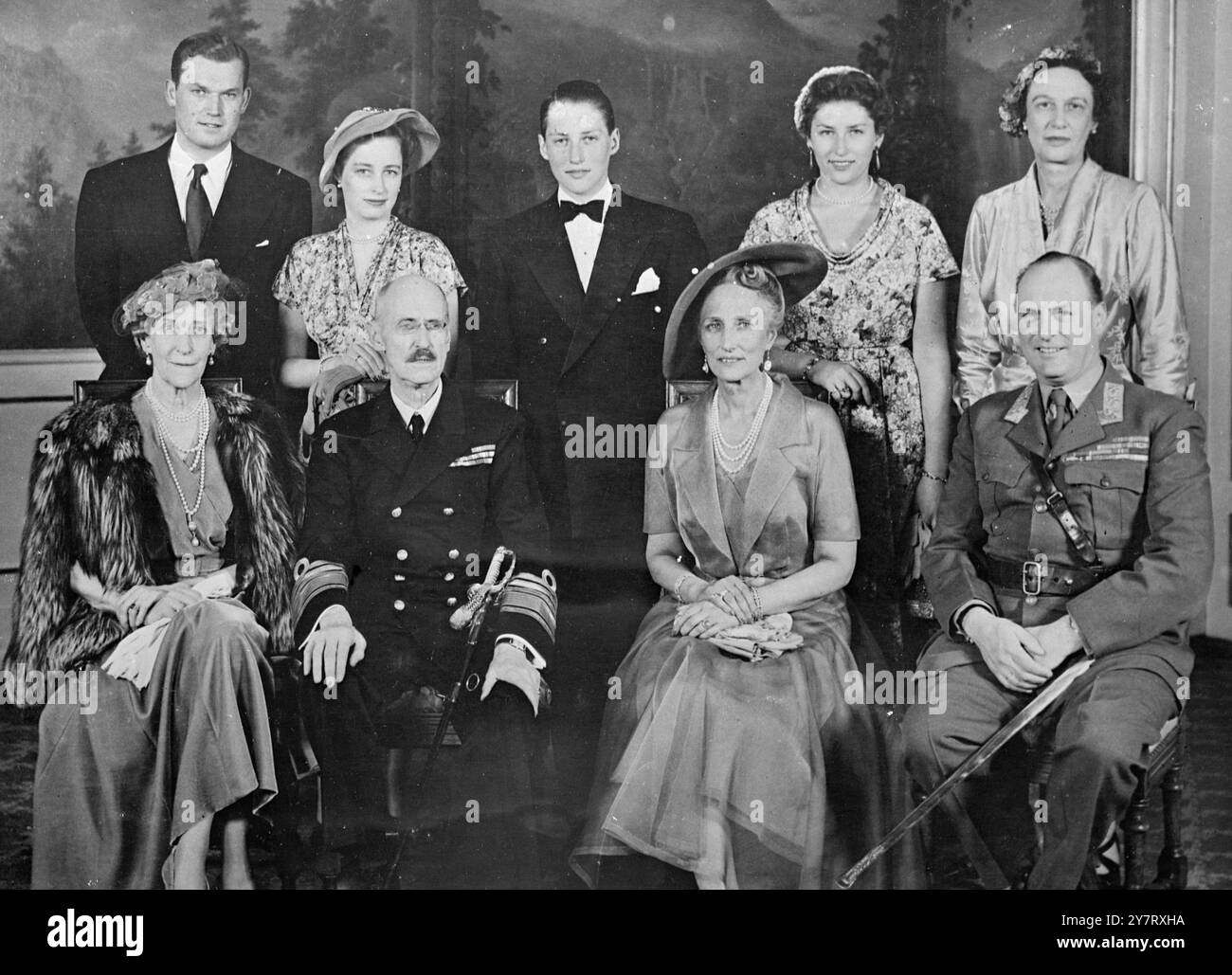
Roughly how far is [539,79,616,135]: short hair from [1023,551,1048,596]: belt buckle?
83.3 inches

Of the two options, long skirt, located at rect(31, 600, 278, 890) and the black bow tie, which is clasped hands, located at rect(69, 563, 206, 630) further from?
the black bow tie

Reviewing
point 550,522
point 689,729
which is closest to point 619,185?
point 550,522

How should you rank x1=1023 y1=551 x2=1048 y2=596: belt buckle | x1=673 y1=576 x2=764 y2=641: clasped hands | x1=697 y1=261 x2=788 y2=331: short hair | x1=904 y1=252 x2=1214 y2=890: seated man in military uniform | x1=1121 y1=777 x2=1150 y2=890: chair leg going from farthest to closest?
x1=697 y1=261 x2=788 y2=331: short hair, x1=673 y1=576 x2=764 y2=641: clasped hands, x1=1023 y1=551 x2=1048 y2=596: belt buckle, x1=904 y1=252 x2=1214 y2=890: seated man in military uniform, x1=1121 y1=777 x2=1150 y2=890: chair leg

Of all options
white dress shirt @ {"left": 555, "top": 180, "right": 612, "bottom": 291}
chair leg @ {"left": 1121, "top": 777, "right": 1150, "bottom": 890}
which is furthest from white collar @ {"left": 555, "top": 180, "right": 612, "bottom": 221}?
chair leg @ {"left": 1121, "top": 777, "right": 1150, "bottom": 890}

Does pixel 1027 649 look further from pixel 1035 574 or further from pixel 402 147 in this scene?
pixel 402 147

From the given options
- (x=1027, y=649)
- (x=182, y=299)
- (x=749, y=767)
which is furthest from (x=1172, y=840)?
(x=182, y=299)

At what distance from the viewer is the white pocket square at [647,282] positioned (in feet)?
15.8

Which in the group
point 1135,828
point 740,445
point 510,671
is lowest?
point 1135,828

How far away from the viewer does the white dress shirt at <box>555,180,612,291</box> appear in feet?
15.8

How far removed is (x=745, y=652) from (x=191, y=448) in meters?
2.09

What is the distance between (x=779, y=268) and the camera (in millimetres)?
4766

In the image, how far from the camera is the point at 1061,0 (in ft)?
15.7

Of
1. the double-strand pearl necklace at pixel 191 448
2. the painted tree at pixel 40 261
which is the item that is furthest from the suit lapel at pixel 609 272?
the painted tree at pixel 40 261
